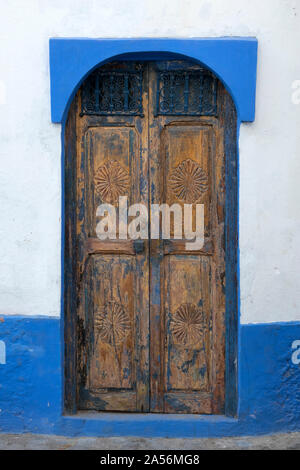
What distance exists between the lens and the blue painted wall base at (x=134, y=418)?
12.0ft

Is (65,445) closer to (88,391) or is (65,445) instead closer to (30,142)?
(88,391)

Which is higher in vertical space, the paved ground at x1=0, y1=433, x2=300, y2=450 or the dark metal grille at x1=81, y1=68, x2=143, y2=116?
the dark metal grille at x1=81, y1=68, x2=143, y2=116

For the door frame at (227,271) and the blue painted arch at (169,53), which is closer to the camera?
the blue painted arch at (169,53)

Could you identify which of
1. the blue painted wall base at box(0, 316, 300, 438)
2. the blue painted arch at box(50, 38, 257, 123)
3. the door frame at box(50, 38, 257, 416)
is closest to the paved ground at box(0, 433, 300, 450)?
the blue painted wall base at box(0, 316, 300, 438)

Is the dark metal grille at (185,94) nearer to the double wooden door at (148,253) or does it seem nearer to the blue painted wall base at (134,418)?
the double wooden door at (148,253)

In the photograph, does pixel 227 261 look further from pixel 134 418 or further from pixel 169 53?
pixel 169 53

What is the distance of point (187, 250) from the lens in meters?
3.79

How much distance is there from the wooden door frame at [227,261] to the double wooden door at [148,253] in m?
0.03

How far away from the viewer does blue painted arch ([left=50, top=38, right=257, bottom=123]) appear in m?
3.55

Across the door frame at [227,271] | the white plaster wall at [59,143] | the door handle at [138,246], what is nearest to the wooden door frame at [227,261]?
the door frame at [227,271]

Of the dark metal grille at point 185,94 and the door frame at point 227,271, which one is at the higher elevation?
the dark metal grille at point 185,94

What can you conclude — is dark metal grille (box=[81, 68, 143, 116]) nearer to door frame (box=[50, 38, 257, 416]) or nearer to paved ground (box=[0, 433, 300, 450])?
door frame (box=[50, 38, 257, 416])

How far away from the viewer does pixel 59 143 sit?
3668 millimetres

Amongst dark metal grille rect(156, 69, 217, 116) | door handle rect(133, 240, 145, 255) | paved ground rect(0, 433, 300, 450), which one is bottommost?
paved ground rect(0, 433, 300, 450)
